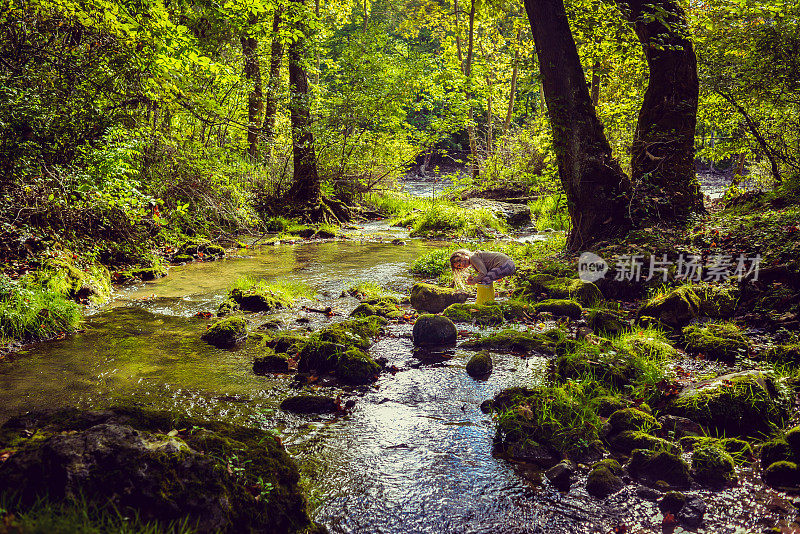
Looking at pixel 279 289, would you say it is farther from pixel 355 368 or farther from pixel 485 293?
pixel 355 368

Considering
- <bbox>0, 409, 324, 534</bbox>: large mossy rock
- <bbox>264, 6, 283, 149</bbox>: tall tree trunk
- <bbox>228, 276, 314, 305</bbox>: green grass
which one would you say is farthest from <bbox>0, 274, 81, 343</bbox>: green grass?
<bbox>264, 6, 283, 149</bbox>: tall tree trunk

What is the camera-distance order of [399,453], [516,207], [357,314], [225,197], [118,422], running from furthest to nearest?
[516,207], [225,197], [357,314], [399,453], [118,422]

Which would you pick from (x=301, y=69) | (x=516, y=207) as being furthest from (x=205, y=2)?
(x=516, y=207)

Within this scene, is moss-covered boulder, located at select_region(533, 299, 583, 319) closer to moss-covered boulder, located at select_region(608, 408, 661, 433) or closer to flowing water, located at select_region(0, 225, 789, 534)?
flowing water, located at select_region(0, 225, 789, 534)

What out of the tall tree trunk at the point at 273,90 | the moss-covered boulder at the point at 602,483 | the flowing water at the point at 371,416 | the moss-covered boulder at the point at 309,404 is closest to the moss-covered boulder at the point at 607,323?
the flowing water at the point at 371,416

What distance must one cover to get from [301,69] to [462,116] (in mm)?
6562

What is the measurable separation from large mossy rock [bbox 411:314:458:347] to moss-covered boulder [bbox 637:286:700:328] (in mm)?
2584

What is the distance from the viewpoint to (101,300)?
763cm

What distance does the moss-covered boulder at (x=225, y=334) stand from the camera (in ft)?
19.9

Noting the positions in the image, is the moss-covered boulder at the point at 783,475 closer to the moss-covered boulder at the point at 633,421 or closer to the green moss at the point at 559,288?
the moss-covered boulder at the point at 633,421

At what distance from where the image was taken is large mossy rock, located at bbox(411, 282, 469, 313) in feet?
25.5

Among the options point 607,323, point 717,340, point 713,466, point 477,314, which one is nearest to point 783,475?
point 713,466

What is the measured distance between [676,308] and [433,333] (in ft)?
10.2

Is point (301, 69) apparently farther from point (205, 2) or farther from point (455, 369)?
point (455, 369)
